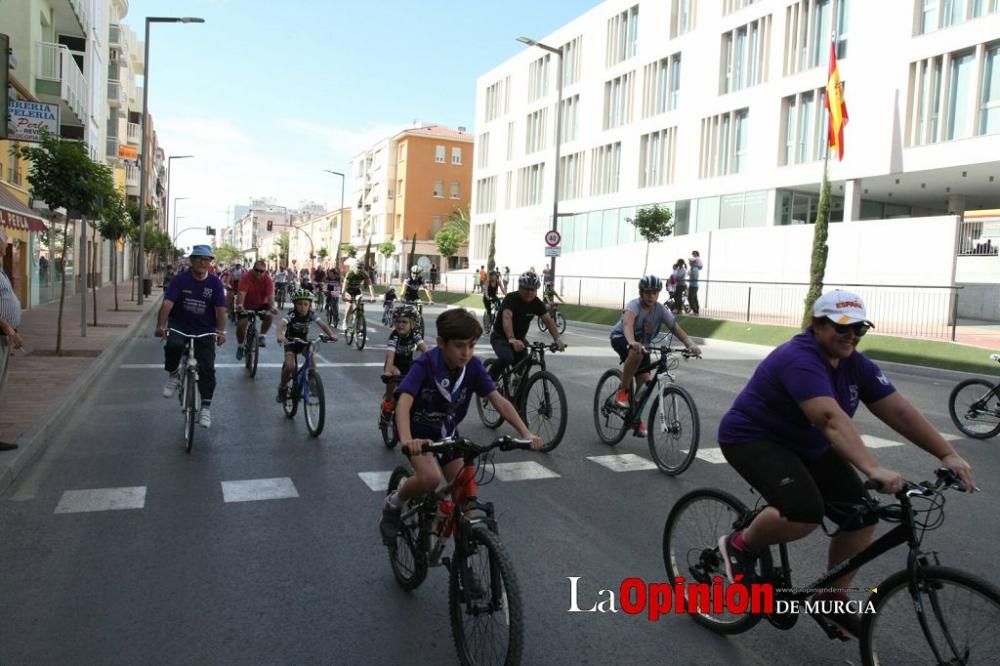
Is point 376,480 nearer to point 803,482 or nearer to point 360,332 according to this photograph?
point 803,482

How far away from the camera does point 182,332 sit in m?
8.14

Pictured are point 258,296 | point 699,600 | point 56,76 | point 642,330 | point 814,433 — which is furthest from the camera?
point 56,76

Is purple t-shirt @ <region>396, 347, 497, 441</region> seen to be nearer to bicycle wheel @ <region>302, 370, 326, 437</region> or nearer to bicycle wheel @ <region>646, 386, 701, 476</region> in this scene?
bicycle wheel @ <region>646, 386, 701, 476</region>

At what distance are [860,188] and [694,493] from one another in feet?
97.6

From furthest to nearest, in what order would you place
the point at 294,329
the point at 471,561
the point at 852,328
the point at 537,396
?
the point at 294,329
the point at 537,396
the point at 471,561
the point at 852,328

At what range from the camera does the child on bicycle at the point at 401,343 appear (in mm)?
7574

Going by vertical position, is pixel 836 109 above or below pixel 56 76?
above

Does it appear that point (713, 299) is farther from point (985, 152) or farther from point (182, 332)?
point (182, 332)

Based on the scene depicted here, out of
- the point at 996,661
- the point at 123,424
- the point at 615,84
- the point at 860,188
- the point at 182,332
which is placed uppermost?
the point at 615,84

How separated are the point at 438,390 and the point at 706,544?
1493 mm

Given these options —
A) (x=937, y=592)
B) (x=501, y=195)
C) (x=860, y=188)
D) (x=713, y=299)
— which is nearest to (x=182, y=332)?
(x=937, y=592)

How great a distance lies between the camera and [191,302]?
26.9 ft

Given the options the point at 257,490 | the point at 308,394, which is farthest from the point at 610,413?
the point at 257,490

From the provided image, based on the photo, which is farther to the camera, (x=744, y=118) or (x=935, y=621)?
(x=744, y=118)
